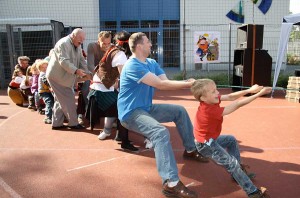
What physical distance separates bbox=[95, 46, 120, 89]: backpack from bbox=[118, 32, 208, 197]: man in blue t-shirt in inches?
32.5

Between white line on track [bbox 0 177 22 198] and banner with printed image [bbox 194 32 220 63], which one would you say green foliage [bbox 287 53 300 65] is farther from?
white line on track [bbox 0 177 22 198]

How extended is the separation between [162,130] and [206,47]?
9.89m

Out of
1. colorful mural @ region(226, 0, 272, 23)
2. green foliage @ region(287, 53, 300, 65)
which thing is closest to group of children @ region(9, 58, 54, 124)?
green foliage @ region(287, 53, 300, 65)

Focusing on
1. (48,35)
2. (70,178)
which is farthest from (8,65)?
(70,178)

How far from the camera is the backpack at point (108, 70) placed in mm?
4680

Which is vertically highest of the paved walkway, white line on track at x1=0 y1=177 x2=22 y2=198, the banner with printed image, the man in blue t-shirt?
the banner with printed image

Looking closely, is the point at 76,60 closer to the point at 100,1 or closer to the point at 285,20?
the point at 285,20

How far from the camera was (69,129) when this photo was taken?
6.03m

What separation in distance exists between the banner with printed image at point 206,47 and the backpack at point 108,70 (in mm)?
8163

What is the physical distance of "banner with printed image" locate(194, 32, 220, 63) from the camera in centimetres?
1259

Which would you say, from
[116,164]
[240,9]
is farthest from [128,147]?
[240,9]

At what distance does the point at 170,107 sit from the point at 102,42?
6.98 feet

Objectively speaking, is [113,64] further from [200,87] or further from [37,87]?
[37,87]

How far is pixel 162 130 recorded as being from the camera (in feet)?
11.0
